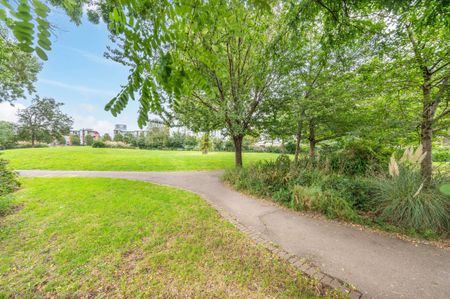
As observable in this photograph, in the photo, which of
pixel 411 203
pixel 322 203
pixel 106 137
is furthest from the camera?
pixel 106 137

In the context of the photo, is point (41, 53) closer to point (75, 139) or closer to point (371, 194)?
point (371, 194)

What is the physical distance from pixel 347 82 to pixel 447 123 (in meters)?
2.48

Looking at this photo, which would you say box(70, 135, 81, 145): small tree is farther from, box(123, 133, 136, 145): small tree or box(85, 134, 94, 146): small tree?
box(123, 133, 136, 145): small tree

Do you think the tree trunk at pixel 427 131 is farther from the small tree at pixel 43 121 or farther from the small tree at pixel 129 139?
the small tree at pixel 43 121

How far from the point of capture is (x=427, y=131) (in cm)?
428

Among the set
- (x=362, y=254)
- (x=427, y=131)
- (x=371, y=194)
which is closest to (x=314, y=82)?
(x=427, y=131)

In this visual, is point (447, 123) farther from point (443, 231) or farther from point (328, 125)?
point (328, 125)

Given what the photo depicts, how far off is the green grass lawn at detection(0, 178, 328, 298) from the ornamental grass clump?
3051mm

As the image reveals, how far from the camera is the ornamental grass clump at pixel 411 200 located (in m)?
3.51

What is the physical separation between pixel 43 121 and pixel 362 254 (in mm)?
47794

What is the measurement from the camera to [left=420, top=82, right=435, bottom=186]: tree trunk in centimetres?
410

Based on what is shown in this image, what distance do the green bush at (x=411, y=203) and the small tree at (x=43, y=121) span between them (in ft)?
148

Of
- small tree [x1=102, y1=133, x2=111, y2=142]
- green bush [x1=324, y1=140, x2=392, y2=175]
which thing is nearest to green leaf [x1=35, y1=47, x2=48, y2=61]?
green bush [x1=324, y1=140, x2=392, y2=175]

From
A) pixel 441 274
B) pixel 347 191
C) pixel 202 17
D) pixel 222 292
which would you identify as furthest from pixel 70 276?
pixel 347 191
